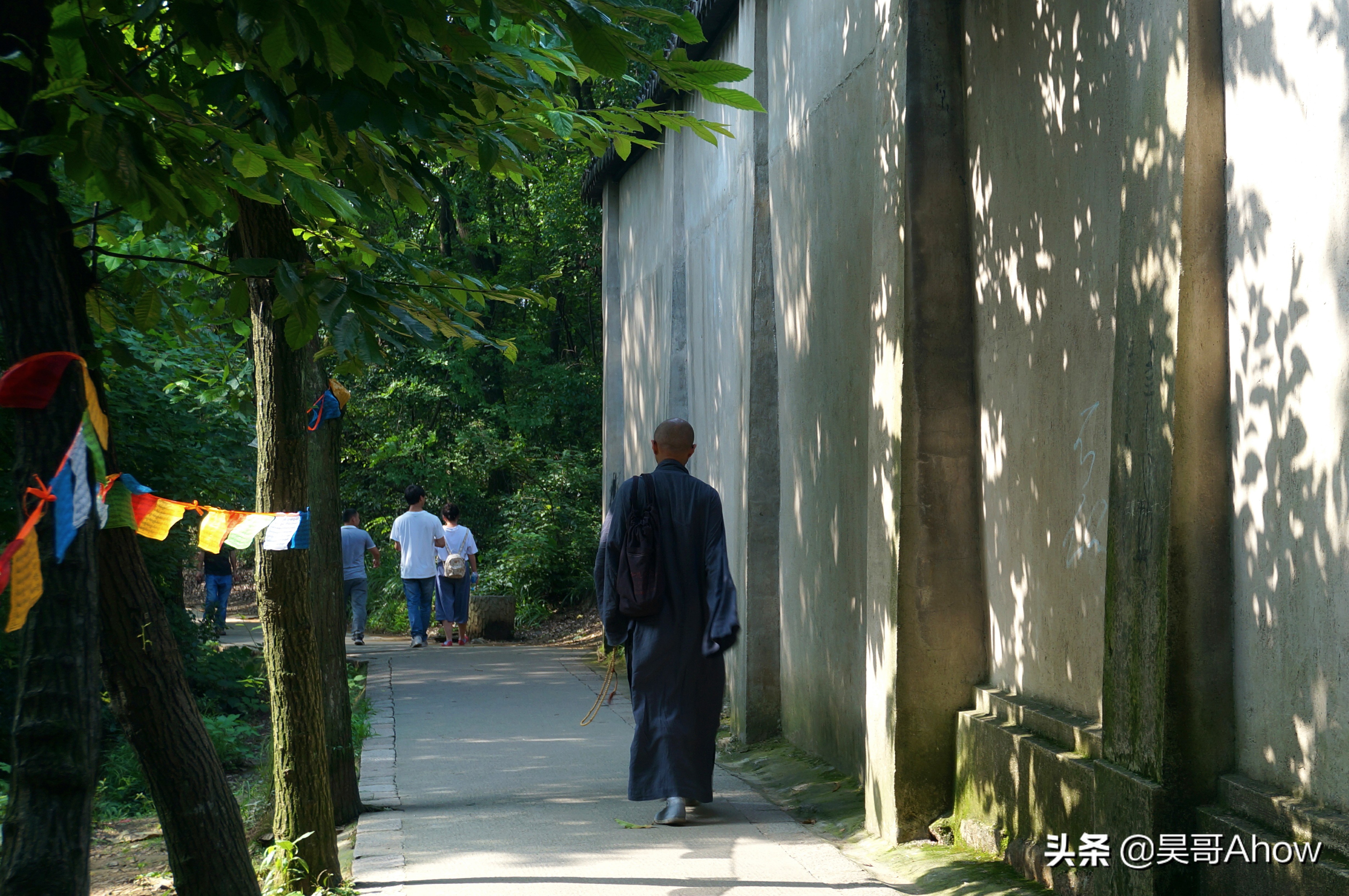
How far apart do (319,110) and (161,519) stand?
1.60 metres

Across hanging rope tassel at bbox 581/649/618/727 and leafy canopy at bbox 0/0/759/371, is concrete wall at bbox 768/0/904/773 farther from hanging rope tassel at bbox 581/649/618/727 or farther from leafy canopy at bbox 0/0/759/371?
leafy canopy at bbox 0/0/759/371

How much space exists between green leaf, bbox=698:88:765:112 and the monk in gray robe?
3.02 meters

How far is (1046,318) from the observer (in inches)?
197

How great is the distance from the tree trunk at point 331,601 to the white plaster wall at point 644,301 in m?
6.61

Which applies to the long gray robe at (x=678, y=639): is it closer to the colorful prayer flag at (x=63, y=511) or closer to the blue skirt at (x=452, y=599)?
the colorful prayer flag at (x=63, y=511)

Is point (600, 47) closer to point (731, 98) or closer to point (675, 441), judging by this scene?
point (731, 98)

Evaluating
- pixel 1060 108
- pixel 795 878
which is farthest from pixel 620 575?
pixel 1060 108

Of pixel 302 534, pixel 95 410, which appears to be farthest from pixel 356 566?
pixel 95 410

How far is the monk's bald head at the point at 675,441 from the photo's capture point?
654 cm

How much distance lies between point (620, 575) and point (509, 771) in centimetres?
203

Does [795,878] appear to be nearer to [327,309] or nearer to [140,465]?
[327,309]

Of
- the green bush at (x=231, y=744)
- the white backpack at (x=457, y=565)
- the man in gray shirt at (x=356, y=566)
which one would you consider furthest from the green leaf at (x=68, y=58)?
the white backpack at (x=457, y=565)

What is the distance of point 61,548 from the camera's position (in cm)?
294

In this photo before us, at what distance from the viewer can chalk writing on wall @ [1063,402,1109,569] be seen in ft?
15.0
